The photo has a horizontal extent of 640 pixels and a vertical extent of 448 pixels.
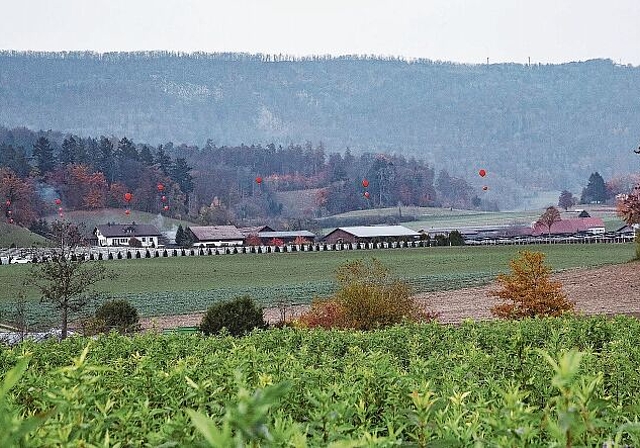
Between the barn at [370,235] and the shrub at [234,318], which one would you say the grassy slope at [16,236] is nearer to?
the barn at [370,235]

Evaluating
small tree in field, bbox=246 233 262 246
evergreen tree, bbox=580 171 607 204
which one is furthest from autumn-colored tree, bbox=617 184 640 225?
evergreen tree, bbox=580 171 607 204

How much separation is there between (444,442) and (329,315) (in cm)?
2394

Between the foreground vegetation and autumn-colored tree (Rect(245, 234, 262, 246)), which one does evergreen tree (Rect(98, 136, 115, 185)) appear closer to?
autumn-colored tree (Rect(245, 234, 262, 246))

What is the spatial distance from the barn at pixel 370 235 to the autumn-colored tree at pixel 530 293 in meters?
80.9

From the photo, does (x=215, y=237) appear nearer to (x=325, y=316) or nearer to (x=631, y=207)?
(x=631, y=207)

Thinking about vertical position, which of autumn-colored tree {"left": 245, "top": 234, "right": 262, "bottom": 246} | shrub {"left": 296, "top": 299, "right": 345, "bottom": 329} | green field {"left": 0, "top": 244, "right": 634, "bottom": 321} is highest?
autumn-colored tree {"left": 245, "top": 234, "right": 262, "bottom": 246}

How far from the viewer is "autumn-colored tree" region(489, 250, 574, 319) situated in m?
26.9

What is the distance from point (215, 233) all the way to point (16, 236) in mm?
24957

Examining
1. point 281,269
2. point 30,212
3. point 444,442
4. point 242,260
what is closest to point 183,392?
point 444,442

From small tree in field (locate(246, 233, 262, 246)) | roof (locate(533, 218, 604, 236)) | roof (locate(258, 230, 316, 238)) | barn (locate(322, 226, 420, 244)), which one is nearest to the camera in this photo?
barn (locate(322, 226, 420, 244))

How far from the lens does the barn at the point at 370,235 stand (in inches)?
4380

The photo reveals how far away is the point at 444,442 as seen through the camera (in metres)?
3.46

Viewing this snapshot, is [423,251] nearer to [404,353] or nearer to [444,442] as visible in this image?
[404,353]

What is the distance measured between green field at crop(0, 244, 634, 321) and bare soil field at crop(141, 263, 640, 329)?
409 cm
